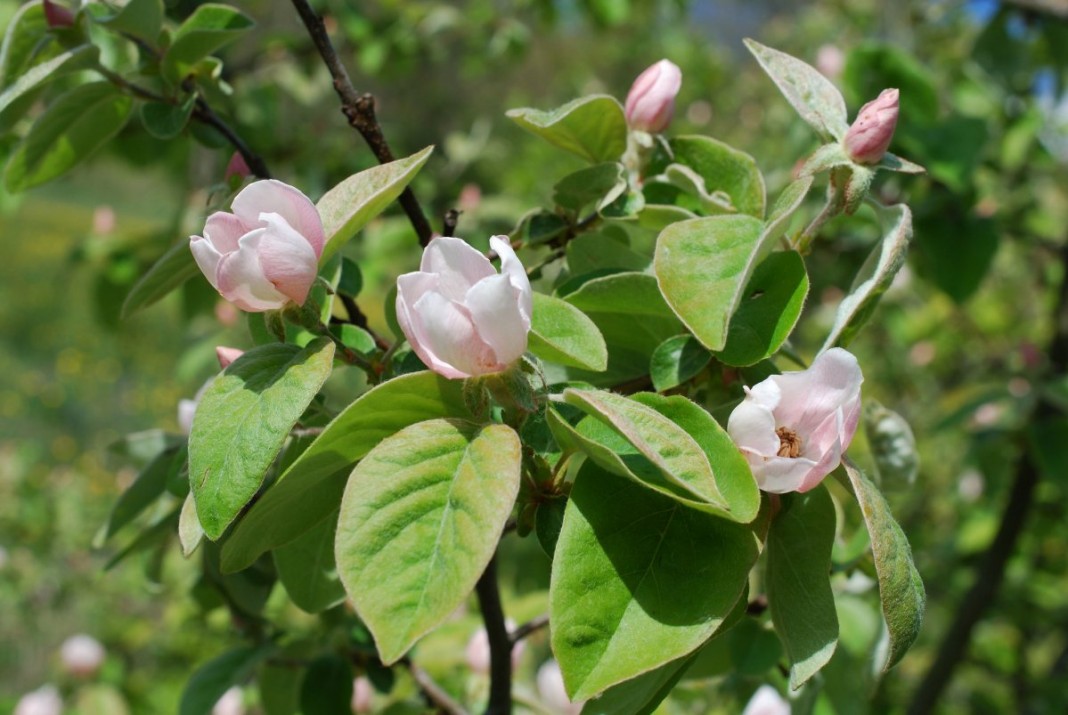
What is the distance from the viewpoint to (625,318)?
0.61 m

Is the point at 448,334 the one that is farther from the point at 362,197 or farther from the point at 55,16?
the point at 55,16

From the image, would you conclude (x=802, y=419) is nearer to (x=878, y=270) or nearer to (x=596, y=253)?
(x=878, y=270)

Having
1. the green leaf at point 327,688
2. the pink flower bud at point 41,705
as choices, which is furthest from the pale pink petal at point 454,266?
the pink flower bud at point 41,705

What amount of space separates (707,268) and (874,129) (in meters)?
0.12

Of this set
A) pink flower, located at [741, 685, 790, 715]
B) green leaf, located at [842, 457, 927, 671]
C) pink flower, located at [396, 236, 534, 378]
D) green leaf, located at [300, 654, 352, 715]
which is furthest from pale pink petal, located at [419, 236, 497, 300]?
pink flower, located at [741, 685, 790, 715]

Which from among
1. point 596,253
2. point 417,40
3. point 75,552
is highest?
point 596,253

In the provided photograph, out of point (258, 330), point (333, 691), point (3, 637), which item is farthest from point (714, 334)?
point (3, 637)

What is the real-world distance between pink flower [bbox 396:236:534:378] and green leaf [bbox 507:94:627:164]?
16cm

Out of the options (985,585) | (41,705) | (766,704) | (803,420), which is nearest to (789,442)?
(803,420)

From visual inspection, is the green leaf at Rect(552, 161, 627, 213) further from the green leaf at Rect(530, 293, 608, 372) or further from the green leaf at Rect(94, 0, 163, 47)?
the green leaf at Rect(94, 0, 163, 47)

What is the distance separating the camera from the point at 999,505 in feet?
7.32

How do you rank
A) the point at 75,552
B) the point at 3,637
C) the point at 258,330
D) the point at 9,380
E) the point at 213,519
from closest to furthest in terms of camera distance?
the point at 213,519
the point at 258,330
the point at 75,552
the point at 3,637
the point at 9,380

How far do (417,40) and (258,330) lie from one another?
1.83 metres

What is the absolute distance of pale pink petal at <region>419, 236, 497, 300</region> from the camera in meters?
0.46
